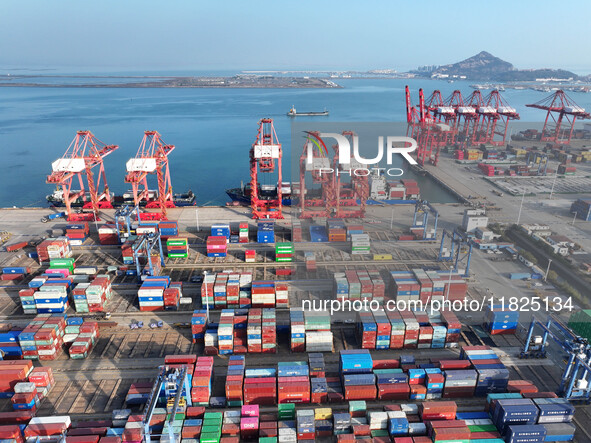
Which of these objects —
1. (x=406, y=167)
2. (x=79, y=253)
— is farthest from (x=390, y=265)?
(x=406, y=167)

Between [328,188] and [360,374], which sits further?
[328,188]

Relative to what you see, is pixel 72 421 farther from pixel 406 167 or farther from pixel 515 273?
pixel 406 167

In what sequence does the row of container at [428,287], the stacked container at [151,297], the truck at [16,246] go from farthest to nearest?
the truck at [16,246], the row of container at [428,287], the stacked container at [151,297]

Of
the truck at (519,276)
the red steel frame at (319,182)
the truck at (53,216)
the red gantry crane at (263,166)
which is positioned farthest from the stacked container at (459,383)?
the truck at (53,216)

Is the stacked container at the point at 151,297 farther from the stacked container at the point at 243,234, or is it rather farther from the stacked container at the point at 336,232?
the stacked container at the point at 336,232

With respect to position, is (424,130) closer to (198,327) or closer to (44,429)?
(198,327)

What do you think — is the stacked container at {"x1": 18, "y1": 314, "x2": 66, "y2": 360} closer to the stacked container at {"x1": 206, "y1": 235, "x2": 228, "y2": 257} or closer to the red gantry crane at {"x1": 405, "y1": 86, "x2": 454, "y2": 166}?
the stacked container at {"x1": 206, "y1": 235, "x2": 228, "y2": 257}

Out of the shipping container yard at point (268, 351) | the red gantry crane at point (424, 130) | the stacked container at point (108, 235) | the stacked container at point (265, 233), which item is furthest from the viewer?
the red gantry crane at point (424, 130)
